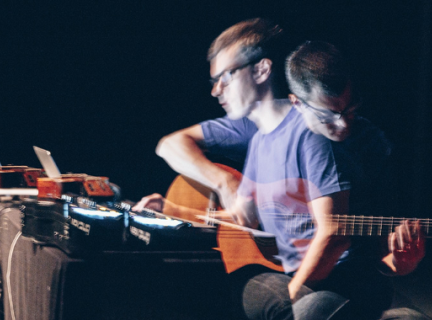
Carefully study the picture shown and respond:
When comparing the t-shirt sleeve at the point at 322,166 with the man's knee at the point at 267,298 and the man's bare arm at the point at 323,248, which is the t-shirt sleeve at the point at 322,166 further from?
the man's knee at the point at 267,298

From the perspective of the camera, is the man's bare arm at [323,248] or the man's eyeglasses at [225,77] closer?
the man's bare arm at [323,248]

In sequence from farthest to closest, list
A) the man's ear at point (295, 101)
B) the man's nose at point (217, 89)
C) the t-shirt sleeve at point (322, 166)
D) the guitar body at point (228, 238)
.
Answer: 1. the man's nose at point (217, 89)
2. the man's ear at point (295, 101)
3. the t-shirt sleeve at point (322, 166)
4. the guitar body at point (228, 238)

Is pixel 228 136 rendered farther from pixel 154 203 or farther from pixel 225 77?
pixel 154 203

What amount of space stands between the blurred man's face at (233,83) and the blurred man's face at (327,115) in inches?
9.8

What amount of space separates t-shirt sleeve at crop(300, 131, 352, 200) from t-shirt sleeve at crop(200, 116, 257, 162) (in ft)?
0.92

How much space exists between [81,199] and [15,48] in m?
1.04

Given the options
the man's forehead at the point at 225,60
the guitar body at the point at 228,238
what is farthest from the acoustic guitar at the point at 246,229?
the man's forehead at the point at 225,60

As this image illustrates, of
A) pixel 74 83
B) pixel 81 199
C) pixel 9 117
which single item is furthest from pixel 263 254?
pixel 9 117

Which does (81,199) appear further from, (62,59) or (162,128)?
(62,59)

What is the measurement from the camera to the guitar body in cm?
177

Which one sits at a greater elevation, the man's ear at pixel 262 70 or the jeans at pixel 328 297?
the man's ear at pixel 262 70

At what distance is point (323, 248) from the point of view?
196 centimetres

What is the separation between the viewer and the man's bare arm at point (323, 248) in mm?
1931

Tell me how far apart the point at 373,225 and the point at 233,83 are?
0.96 m
